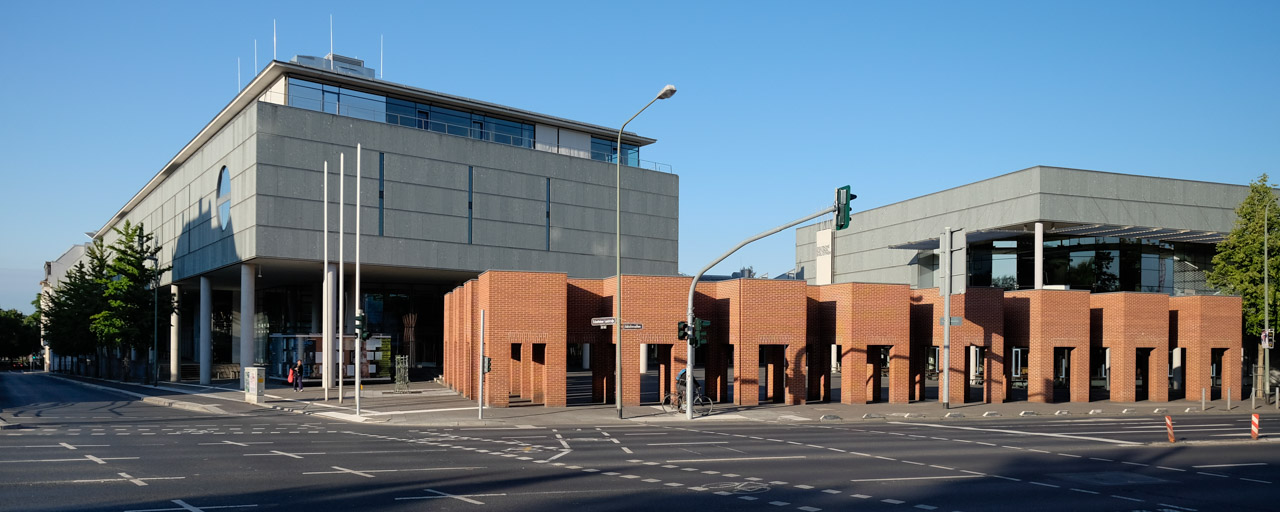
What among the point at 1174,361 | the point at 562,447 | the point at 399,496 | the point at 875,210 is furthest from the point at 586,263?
the point at 399,496

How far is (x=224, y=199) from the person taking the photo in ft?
187

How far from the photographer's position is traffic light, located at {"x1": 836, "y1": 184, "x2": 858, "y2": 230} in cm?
2278

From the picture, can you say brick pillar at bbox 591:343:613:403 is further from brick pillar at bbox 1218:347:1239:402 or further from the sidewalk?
brick pillar at bbox 1218:347:1239:402

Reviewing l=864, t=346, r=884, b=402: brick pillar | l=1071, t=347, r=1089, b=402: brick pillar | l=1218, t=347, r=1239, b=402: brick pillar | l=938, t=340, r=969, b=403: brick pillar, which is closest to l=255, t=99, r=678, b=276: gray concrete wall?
l=864, t=346, r=884, b=402: brick pillar

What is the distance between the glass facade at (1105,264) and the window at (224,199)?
4467 cm

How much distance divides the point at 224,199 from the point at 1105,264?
51257 millimetres

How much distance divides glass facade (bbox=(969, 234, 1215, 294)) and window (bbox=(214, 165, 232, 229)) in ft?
147

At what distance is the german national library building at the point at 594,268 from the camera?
37906mm

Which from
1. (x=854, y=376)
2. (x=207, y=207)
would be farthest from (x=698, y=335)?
(x=207, y=207)

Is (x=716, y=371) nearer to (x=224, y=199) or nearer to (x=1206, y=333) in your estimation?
(x=1206, y=333)

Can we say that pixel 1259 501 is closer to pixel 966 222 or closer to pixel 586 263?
pixel 966 222

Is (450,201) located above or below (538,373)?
above

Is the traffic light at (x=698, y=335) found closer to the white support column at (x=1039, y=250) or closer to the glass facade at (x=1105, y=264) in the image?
the white support column at (x=1039, y=250)

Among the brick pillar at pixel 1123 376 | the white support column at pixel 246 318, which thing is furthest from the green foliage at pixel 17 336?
the brick pillar at pixel 1123 376
